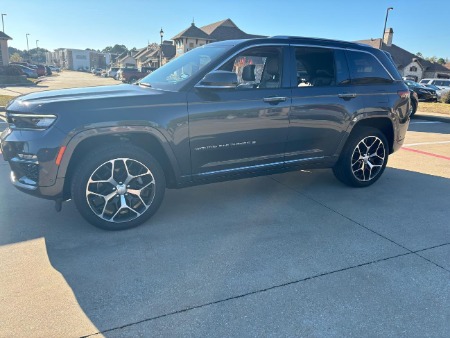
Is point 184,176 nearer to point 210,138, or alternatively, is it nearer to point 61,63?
point 210,138

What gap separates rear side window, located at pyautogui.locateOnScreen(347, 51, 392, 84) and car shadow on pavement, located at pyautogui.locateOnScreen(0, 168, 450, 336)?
A: 5.04 feet

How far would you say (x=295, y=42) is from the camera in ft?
14.1

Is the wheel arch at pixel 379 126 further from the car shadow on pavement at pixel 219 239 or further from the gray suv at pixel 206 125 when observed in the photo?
the car shadow on pavement at pixel 219 239

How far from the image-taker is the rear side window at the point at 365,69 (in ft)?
15.3

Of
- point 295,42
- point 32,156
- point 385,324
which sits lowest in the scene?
point 385,324

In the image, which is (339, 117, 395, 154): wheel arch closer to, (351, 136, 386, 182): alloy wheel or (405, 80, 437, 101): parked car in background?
(351, 136, 386, 182): alloy wheel

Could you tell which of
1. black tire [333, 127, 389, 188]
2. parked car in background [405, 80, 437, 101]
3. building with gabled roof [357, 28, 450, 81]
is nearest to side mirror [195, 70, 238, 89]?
black tire [333, 127, 389, 188]

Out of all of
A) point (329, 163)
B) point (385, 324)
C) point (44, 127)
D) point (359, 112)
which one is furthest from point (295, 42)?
point (385, 324)

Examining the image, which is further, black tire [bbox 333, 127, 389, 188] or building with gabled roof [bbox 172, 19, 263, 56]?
building with gabled roof [bbox 172, 19, 263, 56]

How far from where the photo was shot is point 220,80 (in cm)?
355

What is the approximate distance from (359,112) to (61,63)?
142m

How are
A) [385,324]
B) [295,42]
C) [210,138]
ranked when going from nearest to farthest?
[385,324] < [210,138] < [295,42]

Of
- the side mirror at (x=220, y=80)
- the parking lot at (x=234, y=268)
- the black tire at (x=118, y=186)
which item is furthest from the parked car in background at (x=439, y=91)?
the black tire at (x=118, y=186)

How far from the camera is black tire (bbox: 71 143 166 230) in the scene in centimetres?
335
